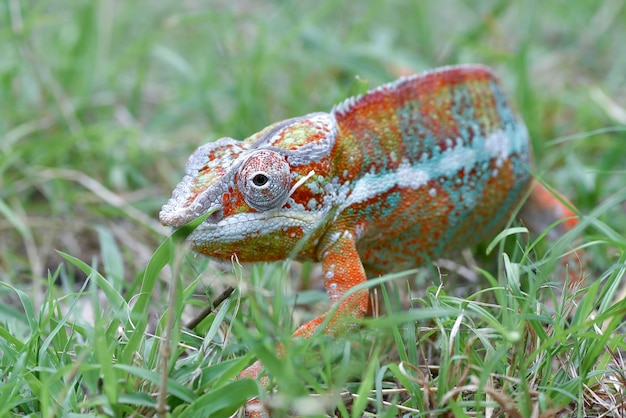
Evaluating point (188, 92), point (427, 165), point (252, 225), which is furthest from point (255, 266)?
point (188, 92)

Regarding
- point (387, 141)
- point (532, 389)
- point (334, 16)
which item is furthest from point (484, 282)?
point (334, 16)

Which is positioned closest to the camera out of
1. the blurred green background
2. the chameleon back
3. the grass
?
the grass

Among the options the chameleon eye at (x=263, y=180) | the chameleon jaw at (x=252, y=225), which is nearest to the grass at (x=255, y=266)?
the chameleon jaw at (x=252, y=225)

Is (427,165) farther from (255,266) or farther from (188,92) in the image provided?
(188,92)

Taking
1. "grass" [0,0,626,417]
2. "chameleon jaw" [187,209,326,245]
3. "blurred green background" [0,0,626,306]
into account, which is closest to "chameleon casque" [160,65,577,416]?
"chameleon jaw" [187,209,326,245]

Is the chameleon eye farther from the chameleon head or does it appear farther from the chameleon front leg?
the chameleon front leg
